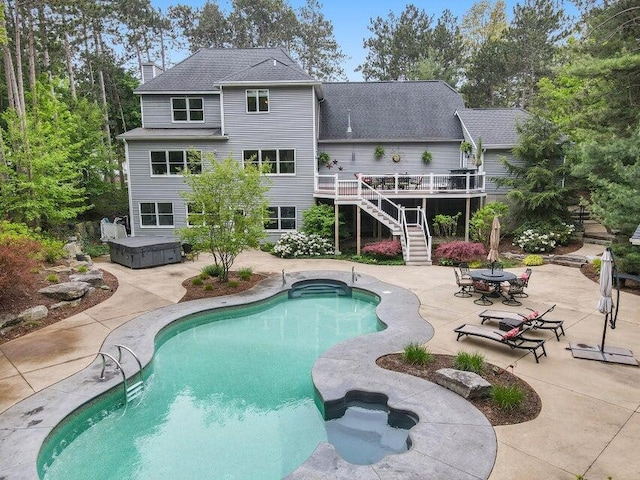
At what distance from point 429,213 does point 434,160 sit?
2.97 m

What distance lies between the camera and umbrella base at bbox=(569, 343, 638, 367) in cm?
791

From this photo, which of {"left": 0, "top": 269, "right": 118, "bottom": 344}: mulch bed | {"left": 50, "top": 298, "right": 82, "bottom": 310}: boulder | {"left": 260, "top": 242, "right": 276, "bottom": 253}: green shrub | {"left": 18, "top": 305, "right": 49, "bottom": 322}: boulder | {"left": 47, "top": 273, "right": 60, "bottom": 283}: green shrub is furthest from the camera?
{"left": 260, "top": 242, "right": 276, "bottom": 253}: green shrub

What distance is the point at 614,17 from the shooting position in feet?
45.5

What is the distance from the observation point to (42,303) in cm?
1117

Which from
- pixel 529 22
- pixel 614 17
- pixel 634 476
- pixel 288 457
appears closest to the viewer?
pixel 634 476

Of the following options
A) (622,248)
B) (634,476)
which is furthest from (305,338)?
(622,248)

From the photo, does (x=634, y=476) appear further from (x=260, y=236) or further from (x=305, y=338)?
(x=260, y=236)

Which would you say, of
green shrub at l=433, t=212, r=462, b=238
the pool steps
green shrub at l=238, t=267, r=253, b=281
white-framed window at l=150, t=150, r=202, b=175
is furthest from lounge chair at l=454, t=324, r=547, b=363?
white-framed window at l=150, t=150, r=202, b=175

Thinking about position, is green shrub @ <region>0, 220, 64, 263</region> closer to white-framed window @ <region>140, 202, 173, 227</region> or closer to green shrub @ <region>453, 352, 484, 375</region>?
white-framed window @ <region>140, 202, 173, 227</region>

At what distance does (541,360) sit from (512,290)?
3.90 m

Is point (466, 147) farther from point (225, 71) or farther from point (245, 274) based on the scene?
point (245, 274)

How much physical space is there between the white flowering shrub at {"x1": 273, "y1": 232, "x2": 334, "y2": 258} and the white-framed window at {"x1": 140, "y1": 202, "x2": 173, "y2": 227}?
20.8ft

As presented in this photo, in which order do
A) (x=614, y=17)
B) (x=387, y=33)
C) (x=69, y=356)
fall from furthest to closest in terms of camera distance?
(x=387, y=33)
(x=614, y=17)
(x=69, y=356)

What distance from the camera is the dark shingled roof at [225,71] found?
65.5 ft
